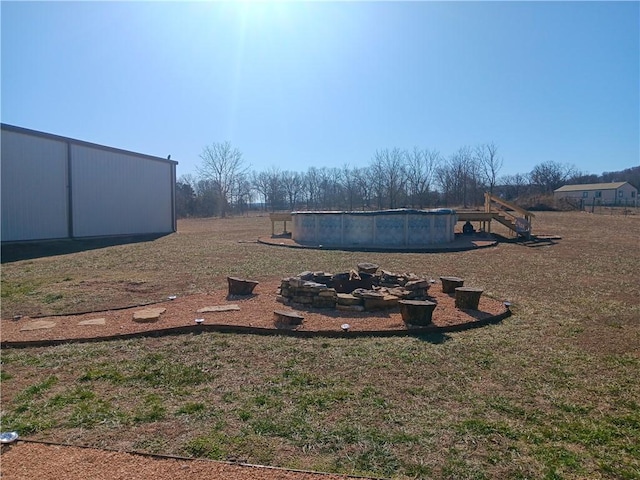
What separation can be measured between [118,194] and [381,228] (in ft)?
49.5

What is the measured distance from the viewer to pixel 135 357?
15.0ft

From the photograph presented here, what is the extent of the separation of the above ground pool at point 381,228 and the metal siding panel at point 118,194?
440 inches

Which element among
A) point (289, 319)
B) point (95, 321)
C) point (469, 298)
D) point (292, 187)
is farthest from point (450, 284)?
point (292, 187)

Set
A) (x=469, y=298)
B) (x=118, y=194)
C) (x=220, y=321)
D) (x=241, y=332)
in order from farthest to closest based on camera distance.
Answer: (x=118, y=194)
(x=469, y=298)
(x=220, y=321)
(x=241, y=332)

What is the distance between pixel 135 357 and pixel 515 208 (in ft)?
70.0

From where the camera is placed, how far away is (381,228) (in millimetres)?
17688

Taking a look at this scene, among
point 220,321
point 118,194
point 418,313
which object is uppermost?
point 118,194

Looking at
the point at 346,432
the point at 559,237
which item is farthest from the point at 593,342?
the point at 559,237

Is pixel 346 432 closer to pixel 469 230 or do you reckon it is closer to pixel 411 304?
pixel 411 304

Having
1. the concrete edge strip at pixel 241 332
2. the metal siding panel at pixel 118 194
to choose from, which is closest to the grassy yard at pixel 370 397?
the concrete edge strip at pixel 241 332

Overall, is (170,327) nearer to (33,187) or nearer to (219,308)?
(219,308)

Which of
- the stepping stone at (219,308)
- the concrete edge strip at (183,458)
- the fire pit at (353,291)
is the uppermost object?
the fire pit at (353,291)

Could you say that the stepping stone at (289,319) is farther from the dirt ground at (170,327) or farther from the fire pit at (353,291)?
the fire pit at (353,291)

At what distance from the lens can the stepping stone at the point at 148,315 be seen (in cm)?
597
